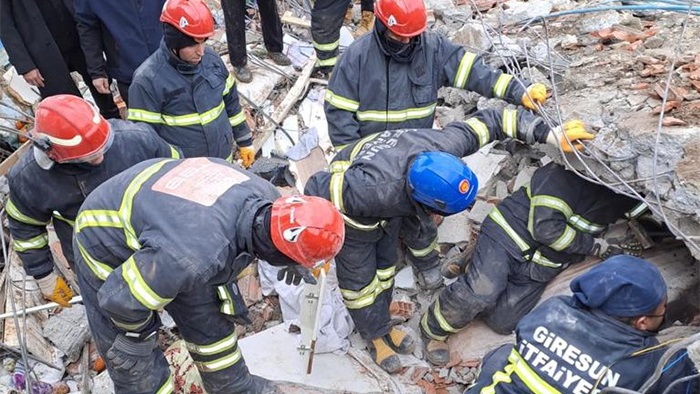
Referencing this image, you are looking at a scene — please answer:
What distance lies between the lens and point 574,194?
12.2 ft

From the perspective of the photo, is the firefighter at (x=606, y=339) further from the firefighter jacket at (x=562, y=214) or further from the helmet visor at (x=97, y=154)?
the helmet visor at (x=97, y=154)

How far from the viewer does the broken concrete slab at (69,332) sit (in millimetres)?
4242

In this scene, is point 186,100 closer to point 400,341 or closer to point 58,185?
point 58,185

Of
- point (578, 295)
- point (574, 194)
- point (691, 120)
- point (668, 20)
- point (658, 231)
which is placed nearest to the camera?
point (578, 295)

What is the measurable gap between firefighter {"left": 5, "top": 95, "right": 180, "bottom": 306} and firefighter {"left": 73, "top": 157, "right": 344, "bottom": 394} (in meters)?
0.34

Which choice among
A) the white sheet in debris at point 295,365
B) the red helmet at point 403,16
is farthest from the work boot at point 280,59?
the white sheet in debris at point 295,365

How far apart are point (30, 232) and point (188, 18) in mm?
1502

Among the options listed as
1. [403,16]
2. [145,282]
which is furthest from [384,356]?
[403,16]

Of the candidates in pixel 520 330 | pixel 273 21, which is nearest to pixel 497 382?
pixel 520 330

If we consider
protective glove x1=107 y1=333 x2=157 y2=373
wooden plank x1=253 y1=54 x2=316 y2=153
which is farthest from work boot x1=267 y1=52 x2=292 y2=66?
protective glove x1=107 y1=333 x2=157 y2=373

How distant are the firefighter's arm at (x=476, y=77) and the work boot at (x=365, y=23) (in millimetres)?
3029

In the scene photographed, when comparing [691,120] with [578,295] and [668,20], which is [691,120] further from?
[668,20]

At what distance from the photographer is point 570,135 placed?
3529mm

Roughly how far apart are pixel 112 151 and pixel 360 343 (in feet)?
7.01
